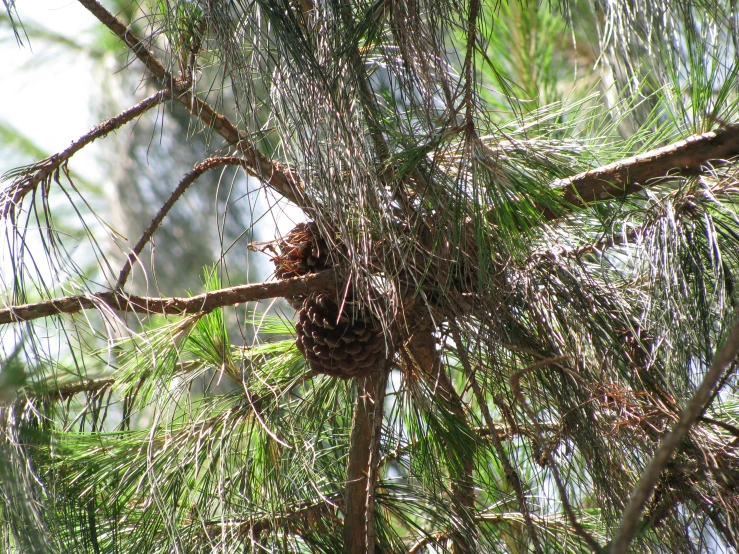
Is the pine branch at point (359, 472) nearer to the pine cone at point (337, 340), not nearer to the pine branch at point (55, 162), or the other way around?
the pine cone at point (337, 340)

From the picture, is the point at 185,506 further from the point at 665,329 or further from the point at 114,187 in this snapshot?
the point at 114,187

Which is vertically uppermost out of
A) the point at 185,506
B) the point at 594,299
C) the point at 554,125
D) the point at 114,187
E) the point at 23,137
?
the point at 23,137

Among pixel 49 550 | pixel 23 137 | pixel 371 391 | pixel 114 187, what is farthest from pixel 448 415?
pixel 23 137

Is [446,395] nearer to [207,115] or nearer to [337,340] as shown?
[337,340]

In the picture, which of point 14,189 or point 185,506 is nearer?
point 14,189

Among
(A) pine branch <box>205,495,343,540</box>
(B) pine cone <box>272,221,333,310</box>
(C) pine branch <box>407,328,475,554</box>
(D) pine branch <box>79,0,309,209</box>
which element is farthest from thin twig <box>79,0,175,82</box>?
(A) pine branch <box>205,495,343,540</box>

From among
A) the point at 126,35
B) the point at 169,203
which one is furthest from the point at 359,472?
the point at 126,35
